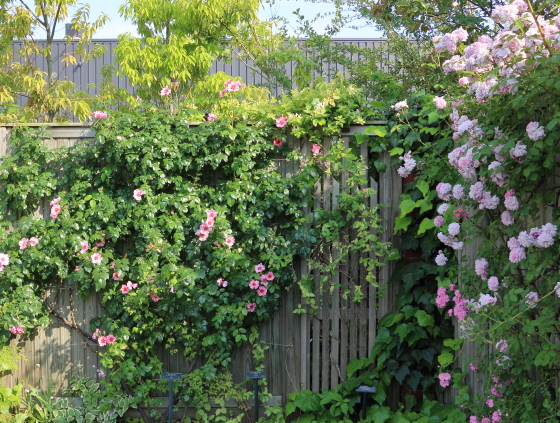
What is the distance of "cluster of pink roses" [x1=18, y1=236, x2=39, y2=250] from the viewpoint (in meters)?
4.06

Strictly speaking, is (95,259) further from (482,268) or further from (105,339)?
(482,268)

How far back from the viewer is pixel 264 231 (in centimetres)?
391

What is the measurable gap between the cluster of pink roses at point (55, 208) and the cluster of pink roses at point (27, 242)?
8.0 inches

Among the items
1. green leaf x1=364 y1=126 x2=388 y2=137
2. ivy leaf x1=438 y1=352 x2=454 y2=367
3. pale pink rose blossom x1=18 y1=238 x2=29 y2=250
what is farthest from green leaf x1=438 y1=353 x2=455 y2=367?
pale pink rose blossom x1=18 y1=238 x2=29 y2=250

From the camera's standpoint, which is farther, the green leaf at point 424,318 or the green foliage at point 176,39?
the green foliage at point 176,39

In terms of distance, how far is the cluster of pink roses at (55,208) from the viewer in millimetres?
4070

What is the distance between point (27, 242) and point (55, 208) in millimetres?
307

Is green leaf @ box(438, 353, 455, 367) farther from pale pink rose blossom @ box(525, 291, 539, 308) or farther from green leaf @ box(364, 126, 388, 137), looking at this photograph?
green leaf @ box(364, 126, 388, 137)

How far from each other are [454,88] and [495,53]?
1.31 meters

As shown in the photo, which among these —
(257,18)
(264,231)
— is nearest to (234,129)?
(264,231)

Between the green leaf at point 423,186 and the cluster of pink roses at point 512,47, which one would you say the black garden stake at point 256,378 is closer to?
the green leaf at point 423,186

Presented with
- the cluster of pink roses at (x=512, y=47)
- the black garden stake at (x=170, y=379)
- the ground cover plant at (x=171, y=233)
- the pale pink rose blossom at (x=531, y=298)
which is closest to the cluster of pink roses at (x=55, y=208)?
the ground cover plant at (x=171, y=233)

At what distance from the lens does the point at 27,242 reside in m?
4.09

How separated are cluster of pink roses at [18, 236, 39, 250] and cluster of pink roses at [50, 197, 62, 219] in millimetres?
202
